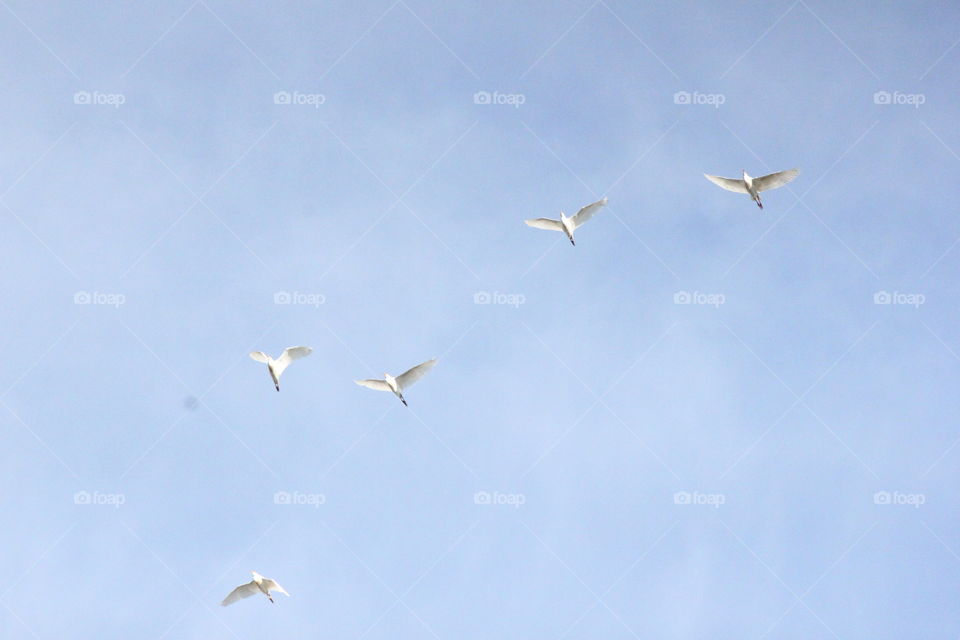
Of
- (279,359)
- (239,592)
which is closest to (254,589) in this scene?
(239,592)

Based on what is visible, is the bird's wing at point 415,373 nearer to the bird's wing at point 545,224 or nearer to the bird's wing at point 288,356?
the bird's wing at point 288,356

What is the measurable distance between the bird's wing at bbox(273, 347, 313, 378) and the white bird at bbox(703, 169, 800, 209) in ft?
45.2

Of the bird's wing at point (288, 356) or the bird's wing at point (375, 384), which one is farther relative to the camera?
the bird's wing at point (375, 384)

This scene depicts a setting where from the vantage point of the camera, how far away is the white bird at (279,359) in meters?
35.9

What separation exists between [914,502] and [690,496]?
791 cm

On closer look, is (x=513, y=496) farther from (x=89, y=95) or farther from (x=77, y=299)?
(x=89, y=95)

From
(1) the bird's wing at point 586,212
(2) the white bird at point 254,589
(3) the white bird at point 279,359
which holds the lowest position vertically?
(2) the white bird at point 254,589

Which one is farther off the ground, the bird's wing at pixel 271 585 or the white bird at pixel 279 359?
the white bird at pixel 279 359

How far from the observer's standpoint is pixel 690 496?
4000cm

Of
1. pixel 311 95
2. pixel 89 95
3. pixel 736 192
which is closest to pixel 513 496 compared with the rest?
pixel 736 192

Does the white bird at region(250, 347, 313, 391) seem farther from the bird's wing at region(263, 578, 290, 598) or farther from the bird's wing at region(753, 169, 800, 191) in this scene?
the bird's wing at region(753, 169, 800, 191)

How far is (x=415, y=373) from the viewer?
36281 mm

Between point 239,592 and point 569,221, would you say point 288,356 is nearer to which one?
point 239,592

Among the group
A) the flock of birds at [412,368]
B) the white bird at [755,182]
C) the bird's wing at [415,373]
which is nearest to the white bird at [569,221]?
the flock of birds at [412,368]
